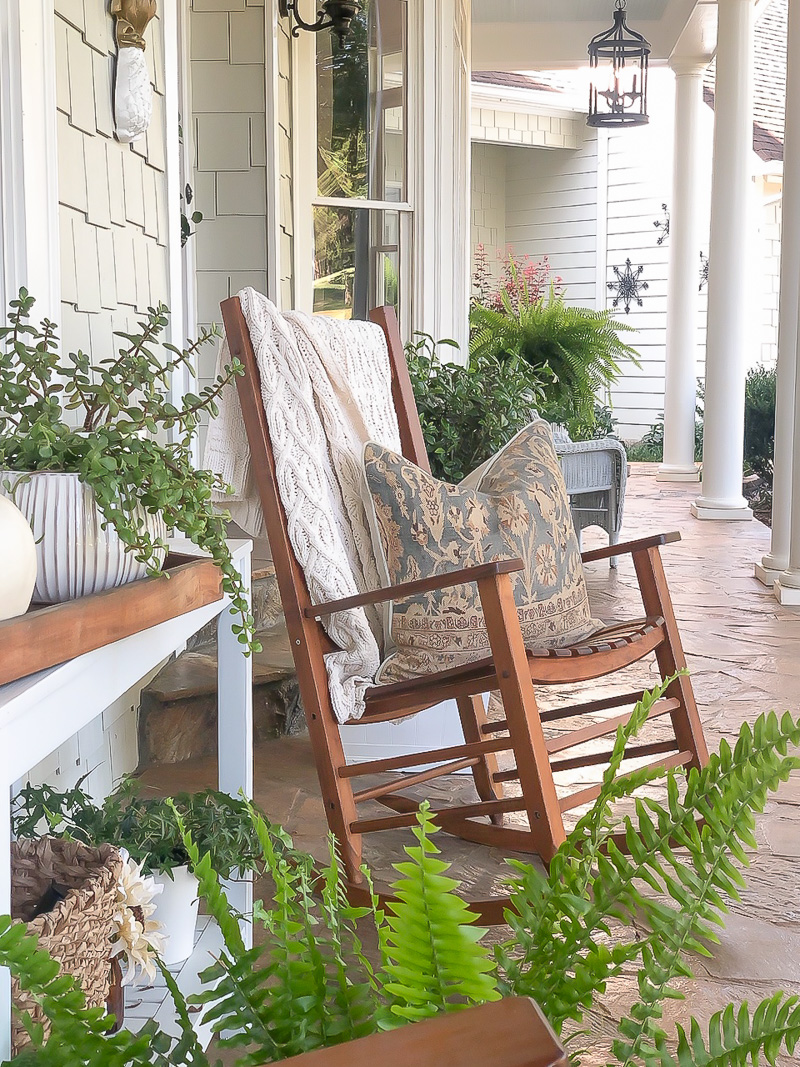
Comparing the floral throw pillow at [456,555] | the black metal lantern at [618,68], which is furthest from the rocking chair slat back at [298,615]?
the black metal lantern at [618,68]

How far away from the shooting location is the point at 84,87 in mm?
1973

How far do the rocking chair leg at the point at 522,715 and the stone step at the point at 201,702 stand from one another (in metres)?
1.17

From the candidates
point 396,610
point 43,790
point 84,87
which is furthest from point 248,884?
point 84,87

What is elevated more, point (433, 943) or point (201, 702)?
point (433, 943)

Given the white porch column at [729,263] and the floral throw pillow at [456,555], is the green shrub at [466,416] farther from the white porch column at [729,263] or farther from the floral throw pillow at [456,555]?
the white porch column at [729,263]

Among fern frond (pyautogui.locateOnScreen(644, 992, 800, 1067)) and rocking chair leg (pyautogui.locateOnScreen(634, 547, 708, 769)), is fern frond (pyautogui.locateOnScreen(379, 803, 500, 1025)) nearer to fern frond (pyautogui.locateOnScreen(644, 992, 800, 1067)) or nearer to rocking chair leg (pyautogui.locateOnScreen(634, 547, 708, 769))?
fern frond (pyautogui.locateOnScreen(644, 992, 800, 1067))

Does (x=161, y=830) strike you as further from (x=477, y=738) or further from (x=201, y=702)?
(x=201, y=702)

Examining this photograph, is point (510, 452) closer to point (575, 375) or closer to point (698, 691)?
point (698, 691)

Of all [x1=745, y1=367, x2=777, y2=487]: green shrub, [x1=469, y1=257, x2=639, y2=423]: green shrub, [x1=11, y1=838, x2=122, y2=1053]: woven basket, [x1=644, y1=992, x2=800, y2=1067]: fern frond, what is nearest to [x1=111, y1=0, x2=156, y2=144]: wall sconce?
[x1=11, y1=838, x2=122, y2=1053]: woven basket

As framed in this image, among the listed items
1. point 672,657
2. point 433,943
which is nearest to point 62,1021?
point 433,943

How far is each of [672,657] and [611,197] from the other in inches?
390

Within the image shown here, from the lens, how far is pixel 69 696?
0.96 m

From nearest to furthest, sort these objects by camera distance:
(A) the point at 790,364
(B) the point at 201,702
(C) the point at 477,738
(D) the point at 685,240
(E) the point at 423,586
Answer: (E) the point at 423,586 → (C) the point at 477,738 → (B) the point at 201,702 → (A) the point at 790,364 → (D) the point at 685,240

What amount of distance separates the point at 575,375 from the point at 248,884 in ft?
15.0
